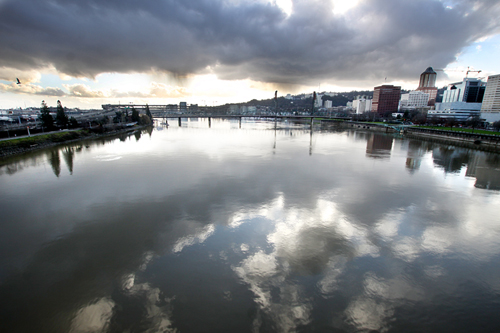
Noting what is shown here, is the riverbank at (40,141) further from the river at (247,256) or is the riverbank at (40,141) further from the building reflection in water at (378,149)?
the building reflection in water at (378,149)

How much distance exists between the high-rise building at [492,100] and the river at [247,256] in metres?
48.1

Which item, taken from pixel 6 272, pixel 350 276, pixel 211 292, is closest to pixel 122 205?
pixel 6 272

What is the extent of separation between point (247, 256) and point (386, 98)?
87803mm

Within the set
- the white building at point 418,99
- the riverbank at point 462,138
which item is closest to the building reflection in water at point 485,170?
the riverbank at point 462,138

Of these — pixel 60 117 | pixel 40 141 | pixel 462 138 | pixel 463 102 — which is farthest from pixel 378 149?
pixel 463 102

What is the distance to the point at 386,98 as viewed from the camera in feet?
247

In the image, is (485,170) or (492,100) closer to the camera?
(485,170)

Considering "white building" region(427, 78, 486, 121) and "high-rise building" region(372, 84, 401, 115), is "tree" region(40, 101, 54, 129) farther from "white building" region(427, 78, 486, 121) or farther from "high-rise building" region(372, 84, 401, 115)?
"high-rise building" region(372, 84, 401, 115)

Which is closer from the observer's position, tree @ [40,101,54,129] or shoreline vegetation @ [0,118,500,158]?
shoreline vegetation @ [0,118,500,158]

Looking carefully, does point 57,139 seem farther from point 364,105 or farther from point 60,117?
point 364,105

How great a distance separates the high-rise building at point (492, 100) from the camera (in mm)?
41131

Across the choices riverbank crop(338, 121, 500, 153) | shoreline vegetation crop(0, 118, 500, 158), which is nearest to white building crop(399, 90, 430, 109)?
riverbank crop(338, 121, 500, 153)

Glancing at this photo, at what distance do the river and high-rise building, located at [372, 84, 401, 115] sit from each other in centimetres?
7818

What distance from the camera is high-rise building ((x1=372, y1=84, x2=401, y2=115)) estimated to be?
74.6 meters
